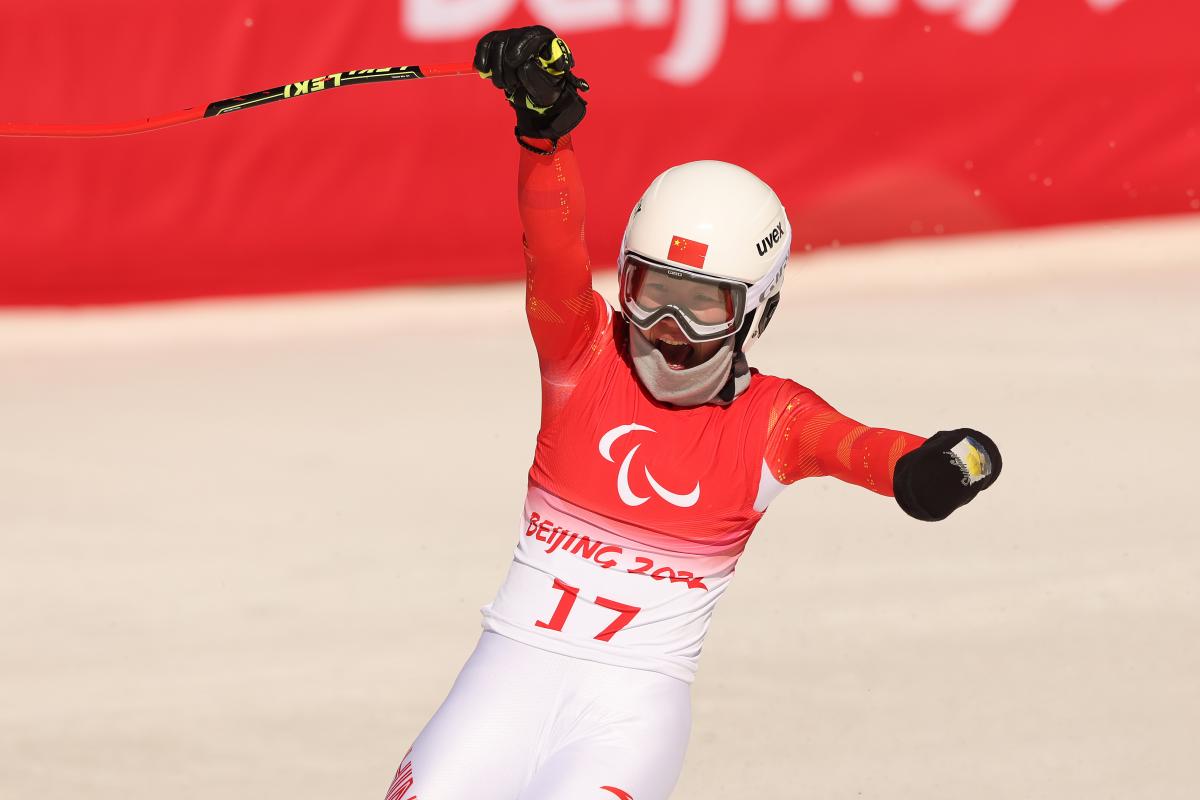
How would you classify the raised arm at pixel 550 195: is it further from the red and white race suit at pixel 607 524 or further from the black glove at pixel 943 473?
the black glove at pixel 943 473

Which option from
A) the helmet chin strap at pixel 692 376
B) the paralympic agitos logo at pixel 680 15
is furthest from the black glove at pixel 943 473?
the paralympic agitos logo at pixel 680 15

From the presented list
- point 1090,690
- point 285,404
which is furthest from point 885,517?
point 285,404

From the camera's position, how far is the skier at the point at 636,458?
13.5ft

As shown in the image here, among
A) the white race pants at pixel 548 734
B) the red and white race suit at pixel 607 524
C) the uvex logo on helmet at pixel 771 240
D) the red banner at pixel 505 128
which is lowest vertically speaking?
the white race pants at pixel 548 734

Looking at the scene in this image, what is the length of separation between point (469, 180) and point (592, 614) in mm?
5990

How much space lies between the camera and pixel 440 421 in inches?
336

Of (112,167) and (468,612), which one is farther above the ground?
(112,167)

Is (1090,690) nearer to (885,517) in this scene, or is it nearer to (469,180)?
(885,517)

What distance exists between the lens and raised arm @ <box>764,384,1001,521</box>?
396cm

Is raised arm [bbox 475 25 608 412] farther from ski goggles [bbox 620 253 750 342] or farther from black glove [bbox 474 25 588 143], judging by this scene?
ski goggles [bbox 620 253 750 342]

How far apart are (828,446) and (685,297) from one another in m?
0.52

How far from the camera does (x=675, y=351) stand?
4.31m

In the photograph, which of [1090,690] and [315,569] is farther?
[315,569]

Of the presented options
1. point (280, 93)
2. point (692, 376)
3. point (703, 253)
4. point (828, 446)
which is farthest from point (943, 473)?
point (280, 93)
